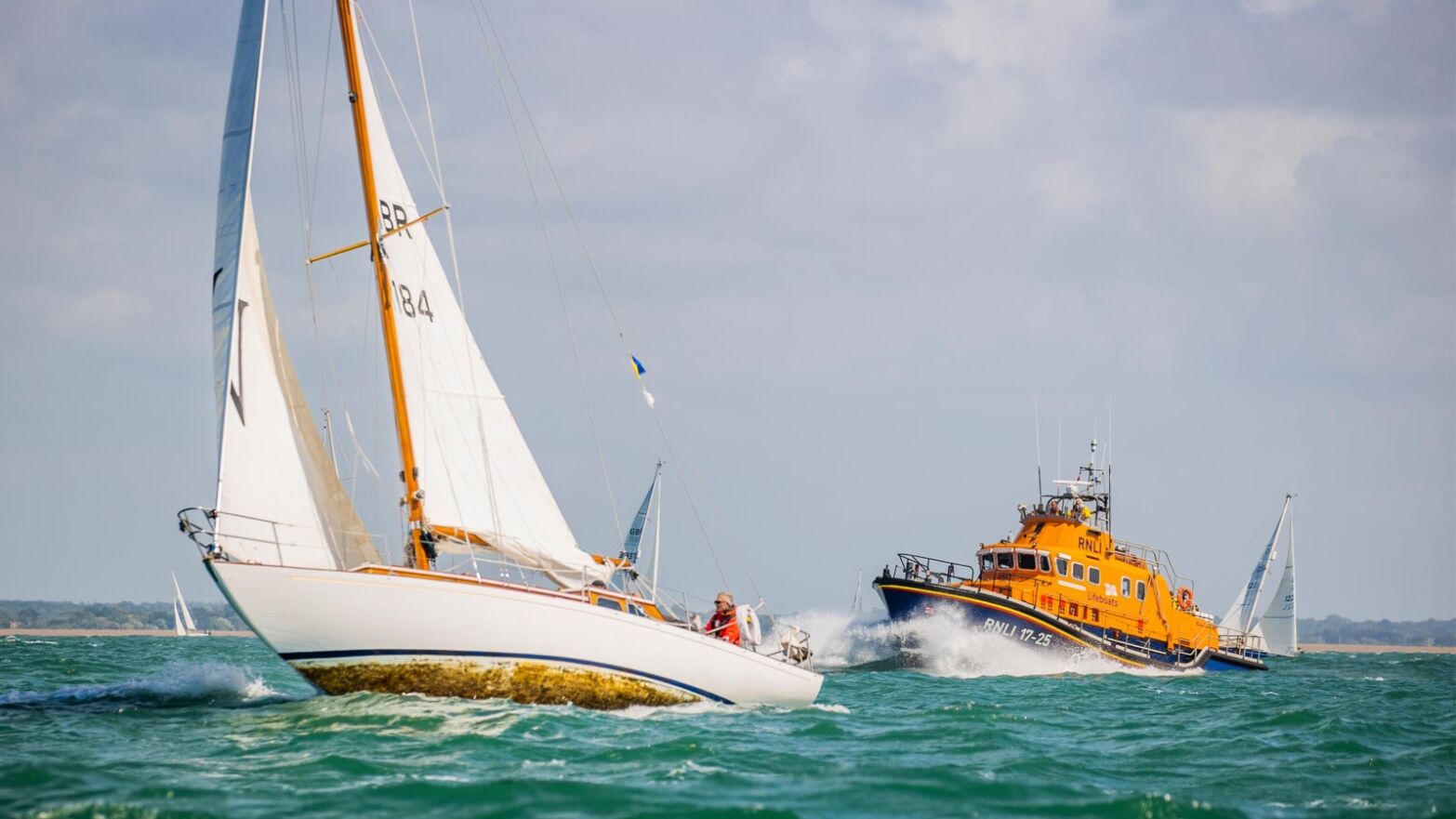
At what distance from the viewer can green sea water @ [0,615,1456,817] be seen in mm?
11305

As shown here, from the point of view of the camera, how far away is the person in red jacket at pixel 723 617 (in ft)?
65.4

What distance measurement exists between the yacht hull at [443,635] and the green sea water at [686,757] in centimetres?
36

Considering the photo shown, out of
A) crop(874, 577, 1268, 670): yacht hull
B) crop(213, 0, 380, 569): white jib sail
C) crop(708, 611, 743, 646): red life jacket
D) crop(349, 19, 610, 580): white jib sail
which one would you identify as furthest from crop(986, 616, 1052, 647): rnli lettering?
crop(213, 0, 380, 569): white jib sail

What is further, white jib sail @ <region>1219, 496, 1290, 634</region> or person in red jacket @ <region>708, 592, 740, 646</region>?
white jib sail @ <region>1219, 496, 1290, 634</region>

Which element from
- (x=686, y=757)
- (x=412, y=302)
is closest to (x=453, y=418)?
(x=412, y=302)

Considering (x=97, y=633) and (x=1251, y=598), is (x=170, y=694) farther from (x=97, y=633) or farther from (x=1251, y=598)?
(x=97, y=633)

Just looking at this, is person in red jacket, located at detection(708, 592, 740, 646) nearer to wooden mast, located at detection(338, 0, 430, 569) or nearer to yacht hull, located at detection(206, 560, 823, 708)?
yacht hull, located at detection(206, 560, 823, 708)

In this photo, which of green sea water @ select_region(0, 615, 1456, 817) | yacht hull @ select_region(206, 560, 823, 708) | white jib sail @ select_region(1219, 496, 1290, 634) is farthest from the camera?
white jib sail @ select_region(1219, 496, 1290, 634)

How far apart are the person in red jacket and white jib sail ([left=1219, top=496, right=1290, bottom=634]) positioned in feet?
171

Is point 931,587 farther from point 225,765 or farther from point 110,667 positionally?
point 225,765

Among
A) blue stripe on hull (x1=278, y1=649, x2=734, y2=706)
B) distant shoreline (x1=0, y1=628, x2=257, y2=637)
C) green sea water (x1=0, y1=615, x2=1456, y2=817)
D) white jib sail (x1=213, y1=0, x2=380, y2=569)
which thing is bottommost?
distant shoreline (x1=0, y1=628, x2=257, y2=637)

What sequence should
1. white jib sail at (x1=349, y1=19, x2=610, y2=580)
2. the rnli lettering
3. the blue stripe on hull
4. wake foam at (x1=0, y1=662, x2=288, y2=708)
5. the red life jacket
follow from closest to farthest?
the blue stripe on hull → wake foam at (x1=0, y1=662, x2=288, y2=708) → white jib sail at (x1=349, y1=19, x2=610, y2=580) → the red life jacket → the rnli lettering

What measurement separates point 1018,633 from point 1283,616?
40.3 m

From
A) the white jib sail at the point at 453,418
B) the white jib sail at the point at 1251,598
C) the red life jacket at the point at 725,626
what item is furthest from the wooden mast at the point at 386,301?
the white jib sail at the point at 1251,598
